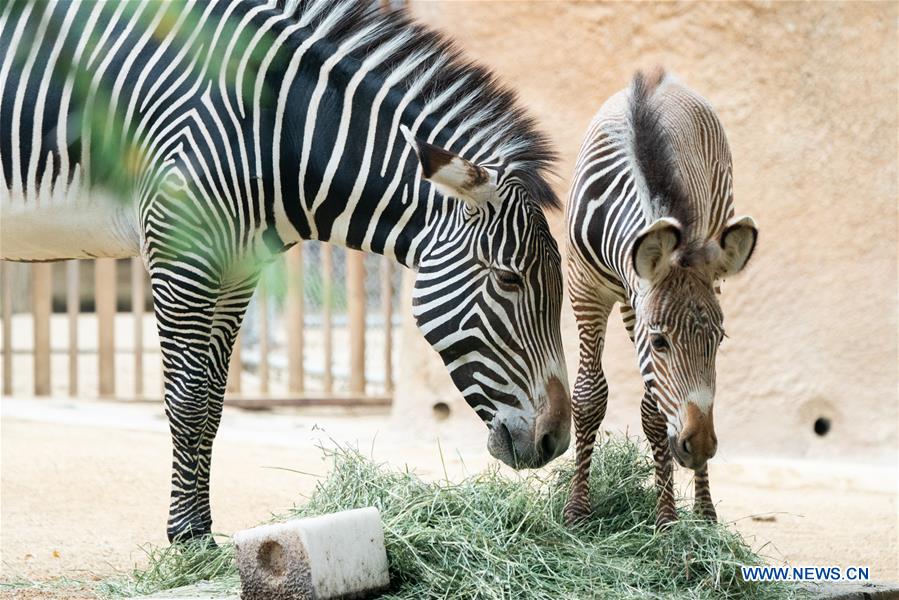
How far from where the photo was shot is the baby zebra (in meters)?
3.24

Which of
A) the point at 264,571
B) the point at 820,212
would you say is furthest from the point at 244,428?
the point at 264,571

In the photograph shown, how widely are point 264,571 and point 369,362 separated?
9.18m

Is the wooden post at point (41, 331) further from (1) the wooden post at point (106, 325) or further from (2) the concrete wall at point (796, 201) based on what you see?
(2) the concrete wall at point (796, 201)

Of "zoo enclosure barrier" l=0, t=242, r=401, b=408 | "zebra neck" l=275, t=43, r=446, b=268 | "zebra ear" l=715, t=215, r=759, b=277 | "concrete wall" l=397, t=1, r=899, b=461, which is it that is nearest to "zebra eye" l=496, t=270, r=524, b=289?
"zebra neck" l=275, t=43, r=446, b=268

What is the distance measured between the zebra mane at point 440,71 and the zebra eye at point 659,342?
68 centimetres

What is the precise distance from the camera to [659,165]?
11.9ft

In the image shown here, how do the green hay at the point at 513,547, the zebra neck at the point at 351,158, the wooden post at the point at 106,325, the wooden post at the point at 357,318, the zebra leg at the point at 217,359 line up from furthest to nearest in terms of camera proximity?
1. the wooden post at the point at 106,325
2. the wooden post at the point at 357,318
3. the zebra leg at the point at 217,359
4. the zebra neck at the point at 351,158
5. the green hay at the point at 513,547

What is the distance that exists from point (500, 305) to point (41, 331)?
7688mm

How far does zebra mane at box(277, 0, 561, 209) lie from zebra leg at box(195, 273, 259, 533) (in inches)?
39.9

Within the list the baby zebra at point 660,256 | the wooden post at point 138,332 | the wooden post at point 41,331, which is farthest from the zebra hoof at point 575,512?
the wooden post at point 41,331

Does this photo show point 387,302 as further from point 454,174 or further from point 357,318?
point 454,174

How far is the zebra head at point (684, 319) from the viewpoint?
3.18 meters

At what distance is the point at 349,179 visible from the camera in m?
4.01

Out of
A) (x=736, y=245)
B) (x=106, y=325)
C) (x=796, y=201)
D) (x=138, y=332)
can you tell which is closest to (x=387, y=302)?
(x=138, y=332)
